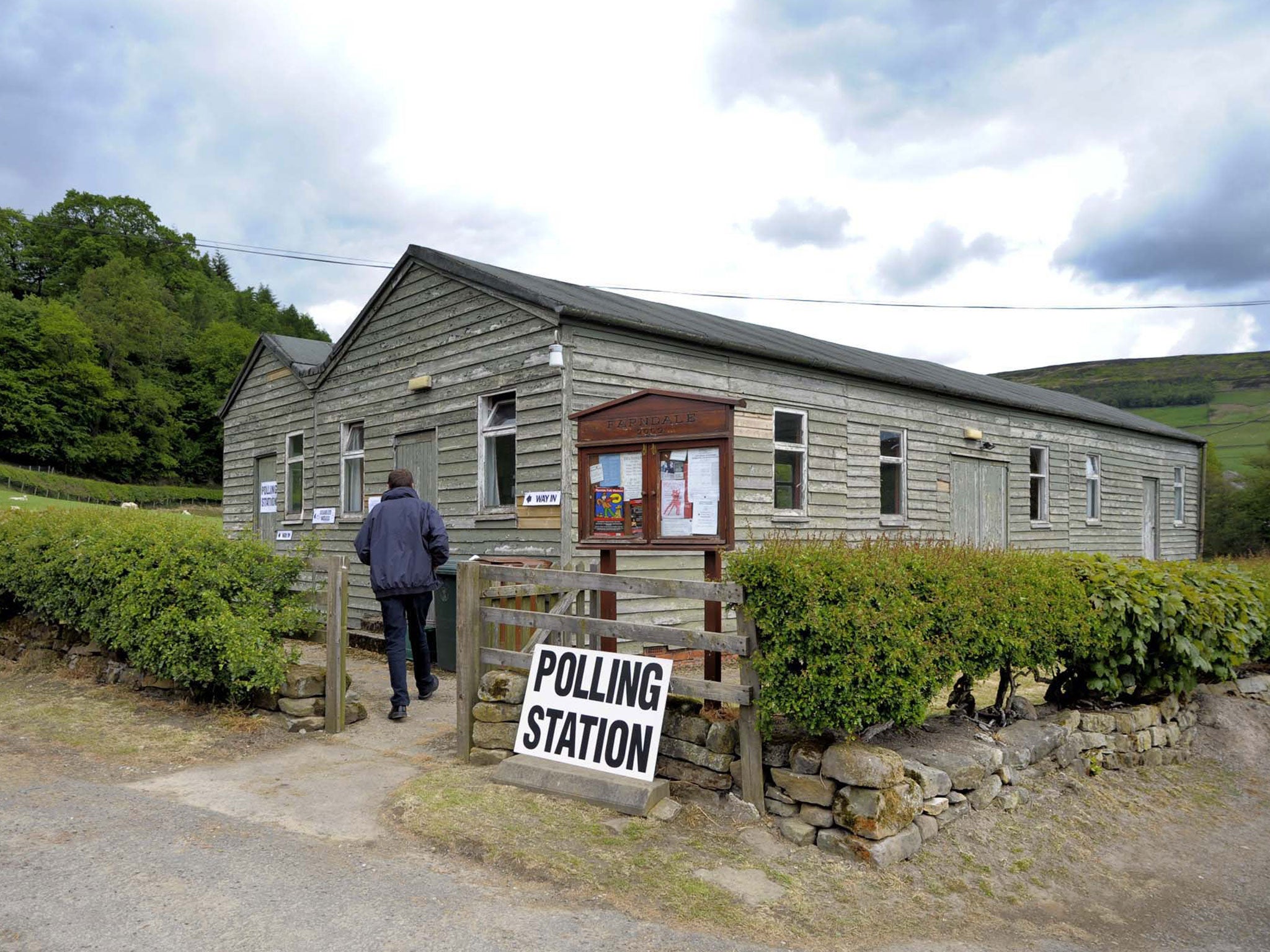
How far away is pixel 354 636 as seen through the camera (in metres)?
11.8

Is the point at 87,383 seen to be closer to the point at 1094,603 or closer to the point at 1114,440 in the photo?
the point at 1114,440

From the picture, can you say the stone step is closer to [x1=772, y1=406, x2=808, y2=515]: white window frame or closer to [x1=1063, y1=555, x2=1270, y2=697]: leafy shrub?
[x1=1063, y1=555, x2=1270, y2=697]: leafy shrub

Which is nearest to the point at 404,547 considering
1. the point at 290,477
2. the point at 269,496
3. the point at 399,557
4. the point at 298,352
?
the point at 399,557

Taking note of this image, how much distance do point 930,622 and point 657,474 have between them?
6.50ft

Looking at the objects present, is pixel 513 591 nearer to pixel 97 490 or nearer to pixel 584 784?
pixel 584 784

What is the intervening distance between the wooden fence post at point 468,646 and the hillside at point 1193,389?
52.0 metres

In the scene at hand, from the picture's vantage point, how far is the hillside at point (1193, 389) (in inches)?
2745

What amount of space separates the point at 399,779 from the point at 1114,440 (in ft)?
66.2

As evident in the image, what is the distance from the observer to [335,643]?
6941mm

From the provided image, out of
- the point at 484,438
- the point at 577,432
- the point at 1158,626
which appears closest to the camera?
the point at 1158,626

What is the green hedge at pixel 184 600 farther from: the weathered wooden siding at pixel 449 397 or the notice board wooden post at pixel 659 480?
the weathered wooden siding at pixel 449 397

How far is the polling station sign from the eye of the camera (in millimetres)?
5312

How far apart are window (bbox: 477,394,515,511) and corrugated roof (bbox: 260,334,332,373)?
17.5 feet

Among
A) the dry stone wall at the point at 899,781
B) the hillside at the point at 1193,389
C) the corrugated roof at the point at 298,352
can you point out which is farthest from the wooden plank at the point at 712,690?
the hillside at the point at 1193,389
